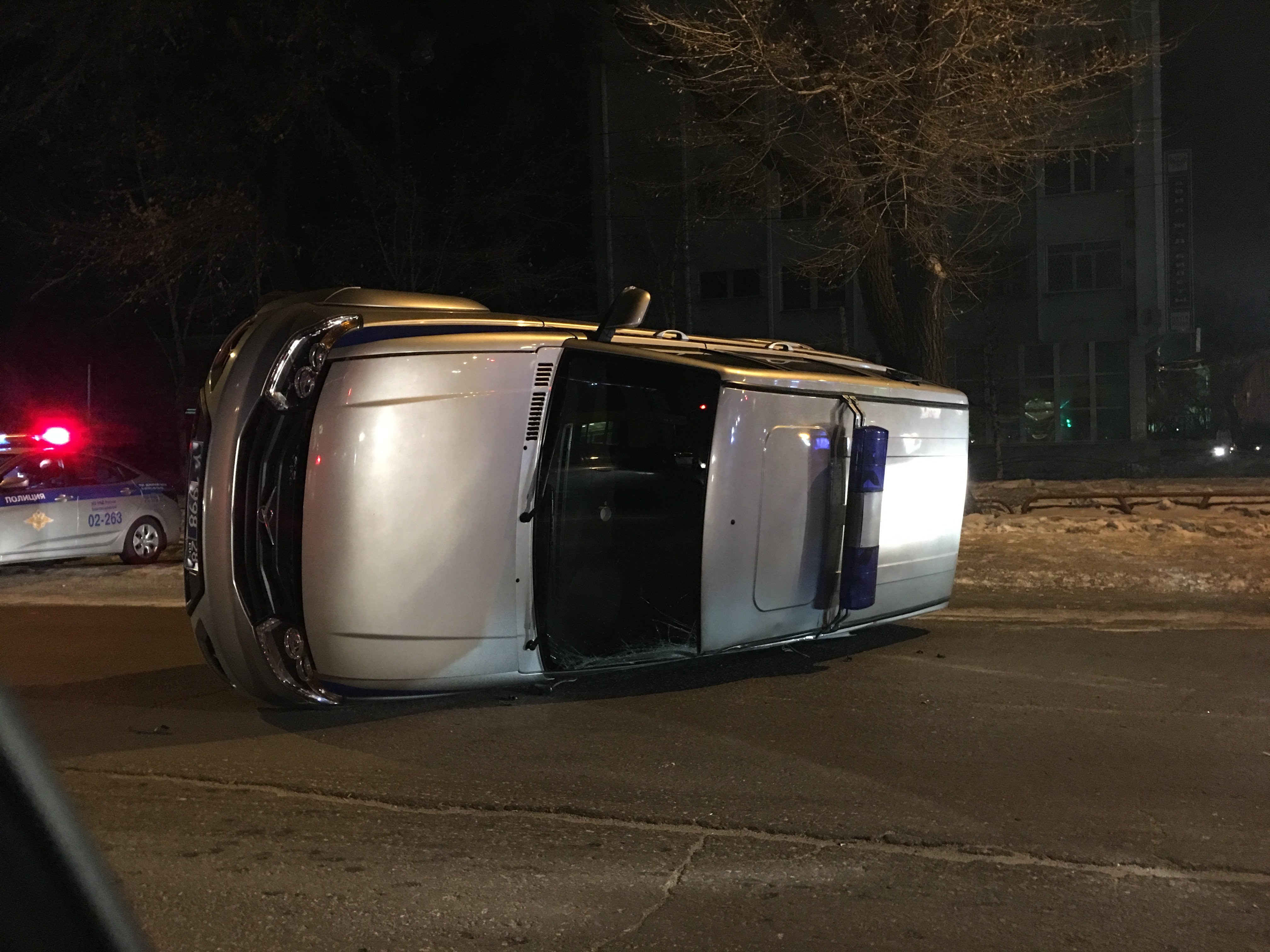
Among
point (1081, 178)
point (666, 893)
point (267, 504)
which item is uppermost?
point (1081, 178)

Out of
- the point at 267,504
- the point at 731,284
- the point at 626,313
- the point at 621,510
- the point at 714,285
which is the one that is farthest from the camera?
the point at 714,285

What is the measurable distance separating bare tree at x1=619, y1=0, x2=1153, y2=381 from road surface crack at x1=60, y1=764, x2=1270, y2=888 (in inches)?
361

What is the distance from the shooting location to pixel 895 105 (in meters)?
12.2

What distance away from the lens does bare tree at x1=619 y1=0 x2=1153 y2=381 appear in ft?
38.7

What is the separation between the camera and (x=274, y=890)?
3.78 m

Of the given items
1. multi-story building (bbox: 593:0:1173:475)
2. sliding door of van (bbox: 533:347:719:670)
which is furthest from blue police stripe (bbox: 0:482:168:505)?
multi-story building (bbox: 593:0:1173:475)

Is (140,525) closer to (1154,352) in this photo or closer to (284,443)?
(284,443)

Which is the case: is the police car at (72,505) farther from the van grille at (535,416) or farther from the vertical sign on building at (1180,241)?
the vertical sign on building at (1180,241)

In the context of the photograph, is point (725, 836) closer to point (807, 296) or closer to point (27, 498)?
point (27, 498)

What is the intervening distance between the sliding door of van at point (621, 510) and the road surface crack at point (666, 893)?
1.74 metres

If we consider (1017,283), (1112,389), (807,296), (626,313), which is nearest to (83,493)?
(626,313)

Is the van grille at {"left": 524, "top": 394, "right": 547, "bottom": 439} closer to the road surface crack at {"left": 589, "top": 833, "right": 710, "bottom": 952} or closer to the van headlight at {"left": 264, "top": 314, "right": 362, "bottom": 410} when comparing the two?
the van headlight at {"left": 264, "top": 314, "right": 362, "bottom": 410}

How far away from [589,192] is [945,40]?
15775 mm

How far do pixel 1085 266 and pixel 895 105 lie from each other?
21.4 metres
